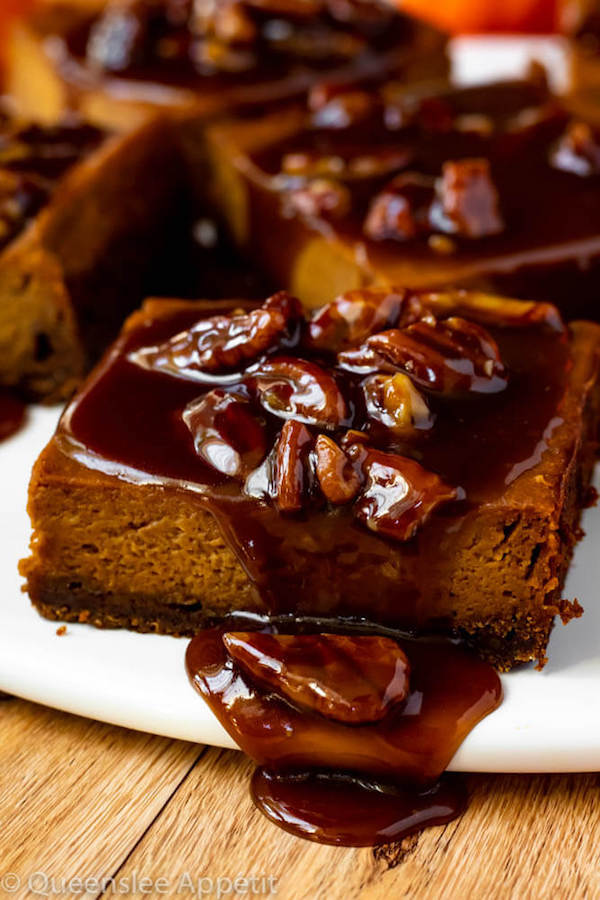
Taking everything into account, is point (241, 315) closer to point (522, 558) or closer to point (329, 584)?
point (329, 584)

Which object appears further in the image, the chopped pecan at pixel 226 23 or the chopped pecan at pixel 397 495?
the chopped pecan at pixel 226 23

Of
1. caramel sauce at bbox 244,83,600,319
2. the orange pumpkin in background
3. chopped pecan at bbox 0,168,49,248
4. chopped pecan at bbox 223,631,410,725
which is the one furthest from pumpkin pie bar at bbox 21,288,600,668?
the orange pumpkin in background

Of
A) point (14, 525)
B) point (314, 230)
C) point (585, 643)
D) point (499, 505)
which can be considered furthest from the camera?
point (314, 230)

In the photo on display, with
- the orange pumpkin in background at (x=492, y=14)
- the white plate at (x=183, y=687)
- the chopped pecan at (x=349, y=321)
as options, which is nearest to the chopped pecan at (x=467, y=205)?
the chopped pecan at (x=349, y=321)

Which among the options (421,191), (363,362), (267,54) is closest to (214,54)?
(267,54)

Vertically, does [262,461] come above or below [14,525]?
above

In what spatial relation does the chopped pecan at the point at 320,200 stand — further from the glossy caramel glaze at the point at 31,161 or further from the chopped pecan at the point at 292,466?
the chopped pecan at the point at 292,466

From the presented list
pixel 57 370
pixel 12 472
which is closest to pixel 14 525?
pixel 12 472
